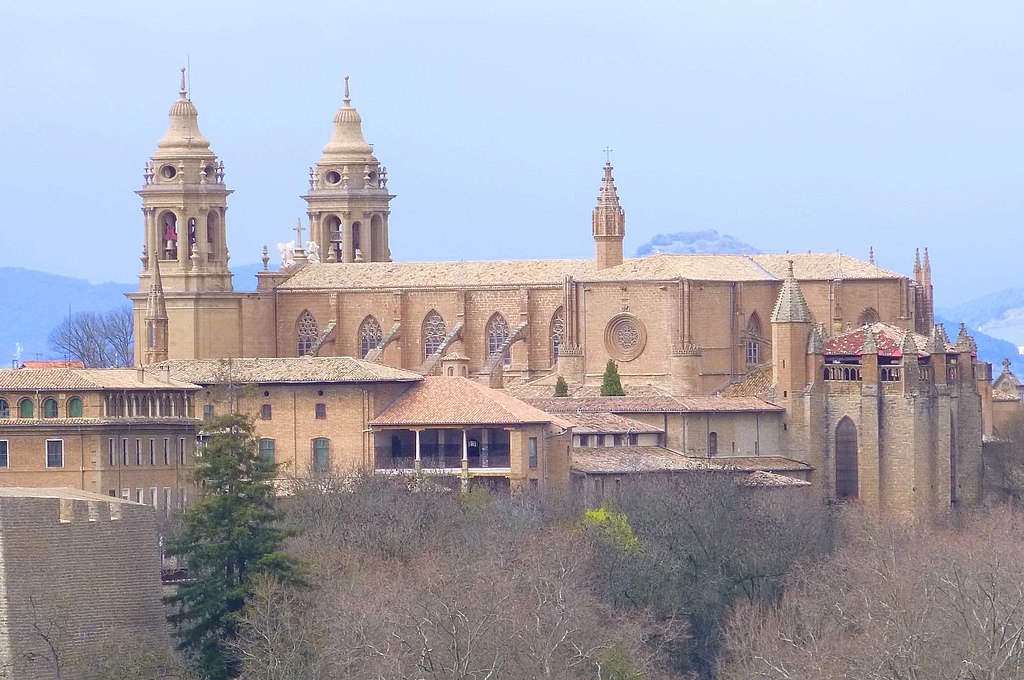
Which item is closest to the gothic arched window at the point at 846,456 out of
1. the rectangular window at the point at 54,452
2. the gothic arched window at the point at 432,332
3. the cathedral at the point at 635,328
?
the cathedral at the point at 635,328

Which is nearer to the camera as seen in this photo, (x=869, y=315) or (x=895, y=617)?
(x=895, y=617)

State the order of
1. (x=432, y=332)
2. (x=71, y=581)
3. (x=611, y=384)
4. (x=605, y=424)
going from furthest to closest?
1. (x=432, y=332)
2. (x=611, y=384)
3. (x=605, y=424)
4. (x=71, y=581)

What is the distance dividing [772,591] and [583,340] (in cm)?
2973

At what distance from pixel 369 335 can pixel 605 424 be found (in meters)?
16.0

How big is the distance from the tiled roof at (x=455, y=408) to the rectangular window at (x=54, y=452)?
1390 centimetres

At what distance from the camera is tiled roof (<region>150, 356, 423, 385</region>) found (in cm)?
9831

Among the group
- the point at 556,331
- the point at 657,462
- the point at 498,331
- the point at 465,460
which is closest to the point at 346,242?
the point at 498,331

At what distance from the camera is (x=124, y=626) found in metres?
63.8

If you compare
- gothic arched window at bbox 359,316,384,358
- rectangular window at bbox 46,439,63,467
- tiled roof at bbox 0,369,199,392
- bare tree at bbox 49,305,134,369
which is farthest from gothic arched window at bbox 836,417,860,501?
bare tree at bbox 49,305,134,369

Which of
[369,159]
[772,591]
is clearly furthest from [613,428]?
[369,159]

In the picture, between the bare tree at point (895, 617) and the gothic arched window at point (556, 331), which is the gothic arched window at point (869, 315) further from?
the bare tree at point (895, 617)

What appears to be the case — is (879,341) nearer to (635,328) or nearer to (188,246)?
(635,328)

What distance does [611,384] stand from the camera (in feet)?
357

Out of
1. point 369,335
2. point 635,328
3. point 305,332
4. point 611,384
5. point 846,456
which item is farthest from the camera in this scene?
point 305,332
